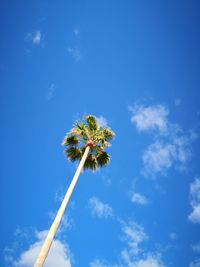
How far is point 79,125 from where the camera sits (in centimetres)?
2231

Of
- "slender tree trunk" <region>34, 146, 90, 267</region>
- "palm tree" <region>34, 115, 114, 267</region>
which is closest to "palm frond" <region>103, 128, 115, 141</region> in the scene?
"palm tree" <region>34, 115, 114, 267</region>

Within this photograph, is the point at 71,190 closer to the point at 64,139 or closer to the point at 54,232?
the point at 54,232

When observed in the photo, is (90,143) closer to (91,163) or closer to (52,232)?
(91,163)

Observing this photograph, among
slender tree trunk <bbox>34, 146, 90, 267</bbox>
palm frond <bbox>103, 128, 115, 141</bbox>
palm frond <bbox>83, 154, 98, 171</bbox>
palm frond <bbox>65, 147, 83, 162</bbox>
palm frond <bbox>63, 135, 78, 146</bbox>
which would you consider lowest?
slender tree trunk <bbox>34, 146, 90, 267</bbox>

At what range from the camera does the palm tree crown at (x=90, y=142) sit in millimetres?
21500

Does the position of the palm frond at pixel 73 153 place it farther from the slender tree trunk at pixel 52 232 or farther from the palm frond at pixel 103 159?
the slender tree trunk at pixel 52 232

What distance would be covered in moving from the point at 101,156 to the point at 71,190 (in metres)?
5.50

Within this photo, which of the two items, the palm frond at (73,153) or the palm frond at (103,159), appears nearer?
the palm frond at (103,159)

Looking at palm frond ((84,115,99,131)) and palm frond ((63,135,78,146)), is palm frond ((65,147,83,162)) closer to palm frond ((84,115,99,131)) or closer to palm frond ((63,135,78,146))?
palm frond ((63,135,78,146))

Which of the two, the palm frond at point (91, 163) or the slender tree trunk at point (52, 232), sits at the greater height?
the palm frond at point (91, 163)

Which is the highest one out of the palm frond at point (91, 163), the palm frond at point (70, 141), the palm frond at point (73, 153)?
the palm frond at point (70, 141)

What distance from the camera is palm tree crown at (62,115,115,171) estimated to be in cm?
2150

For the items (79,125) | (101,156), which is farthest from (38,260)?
(79,125)

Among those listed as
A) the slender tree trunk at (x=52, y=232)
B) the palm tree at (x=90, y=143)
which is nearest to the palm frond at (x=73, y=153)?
the palm tree at (x=90, y=143)
